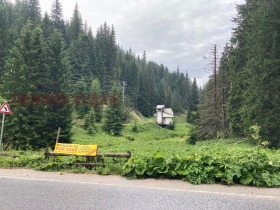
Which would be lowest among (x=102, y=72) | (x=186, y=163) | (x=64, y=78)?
(x=186, y=163)

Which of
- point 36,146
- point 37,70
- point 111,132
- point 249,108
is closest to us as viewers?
point 249,108

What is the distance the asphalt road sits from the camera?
5301 millimetres

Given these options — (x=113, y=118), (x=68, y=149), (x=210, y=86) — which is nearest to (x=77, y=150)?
(x=68, y=149)

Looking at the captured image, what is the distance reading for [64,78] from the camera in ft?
99.8

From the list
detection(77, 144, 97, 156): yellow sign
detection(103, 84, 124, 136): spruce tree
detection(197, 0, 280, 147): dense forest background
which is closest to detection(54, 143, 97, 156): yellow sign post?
detection(77, 144, 97, 156): yellow sign

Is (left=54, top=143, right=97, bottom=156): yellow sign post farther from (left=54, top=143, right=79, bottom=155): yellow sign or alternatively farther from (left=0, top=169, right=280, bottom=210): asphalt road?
(left=0, top=169, right=280, bottom=210): asphalt road

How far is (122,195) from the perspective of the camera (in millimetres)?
6062

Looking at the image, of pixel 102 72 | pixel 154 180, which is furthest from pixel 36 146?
pixel 102 72

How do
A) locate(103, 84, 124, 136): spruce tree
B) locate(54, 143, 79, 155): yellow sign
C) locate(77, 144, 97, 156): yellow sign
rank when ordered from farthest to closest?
locate(103, 84, 124, 136): spruce tree < locate(54, 143, 79, 155): yellow sign < locate(77, 144, 97, 156): yellow sign

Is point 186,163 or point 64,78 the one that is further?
point 64,78

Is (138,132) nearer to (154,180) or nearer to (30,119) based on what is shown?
(30,119)

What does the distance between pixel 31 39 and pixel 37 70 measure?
3854 mm

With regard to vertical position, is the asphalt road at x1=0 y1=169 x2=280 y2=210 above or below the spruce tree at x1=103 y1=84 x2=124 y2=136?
below

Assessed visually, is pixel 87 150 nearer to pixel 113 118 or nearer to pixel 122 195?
pixel 122 195
